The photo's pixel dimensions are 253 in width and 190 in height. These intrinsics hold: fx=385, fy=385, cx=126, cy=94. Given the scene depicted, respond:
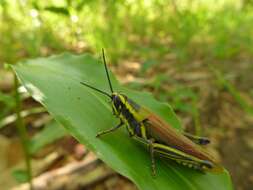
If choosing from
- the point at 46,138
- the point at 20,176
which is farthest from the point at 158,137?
the point at 20,176

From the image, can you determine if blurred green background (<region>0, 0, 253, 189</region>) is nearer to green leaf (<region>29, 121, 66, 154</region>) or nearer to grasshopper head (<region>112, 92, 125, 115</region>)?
green leaf (<region>29, 121, 66, 154</region>)

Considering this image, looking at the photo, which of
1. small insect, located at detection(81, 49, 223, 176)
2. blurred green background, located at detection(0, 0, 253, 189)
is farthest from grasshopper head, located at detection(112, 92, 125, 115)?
blurred green background, located at detection(0, 0, 253, 189)

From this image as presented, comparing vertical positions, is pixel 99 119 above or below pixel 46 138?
above

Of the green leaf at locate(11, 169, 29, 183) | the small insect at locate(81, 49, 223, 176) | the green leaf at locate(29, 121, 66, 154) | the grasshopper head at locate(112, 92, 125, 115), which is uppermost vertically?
the grasshopper head at locate(112, 92, 125, 115)

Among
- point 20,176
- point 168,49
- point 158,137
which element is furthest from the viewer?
point 168,49

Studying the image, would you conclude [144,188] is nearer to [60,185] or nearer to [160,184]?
[160,184]

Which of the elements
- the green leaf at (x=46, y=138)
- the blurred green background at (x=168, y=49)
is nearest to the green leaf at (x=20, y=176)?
the green leaf at (x=46, y=138)

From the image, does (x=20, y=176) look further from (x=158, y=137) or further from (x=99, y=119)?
(x=158, y=137)

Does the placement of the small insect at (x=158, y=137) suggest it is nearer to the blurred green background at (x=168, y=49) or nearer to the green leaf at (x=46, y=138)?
the green leaf at (x=46, y=138)

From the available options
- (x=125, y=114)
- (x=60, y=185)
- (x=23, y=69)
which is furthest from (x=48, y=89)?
(x=60, y=185)
